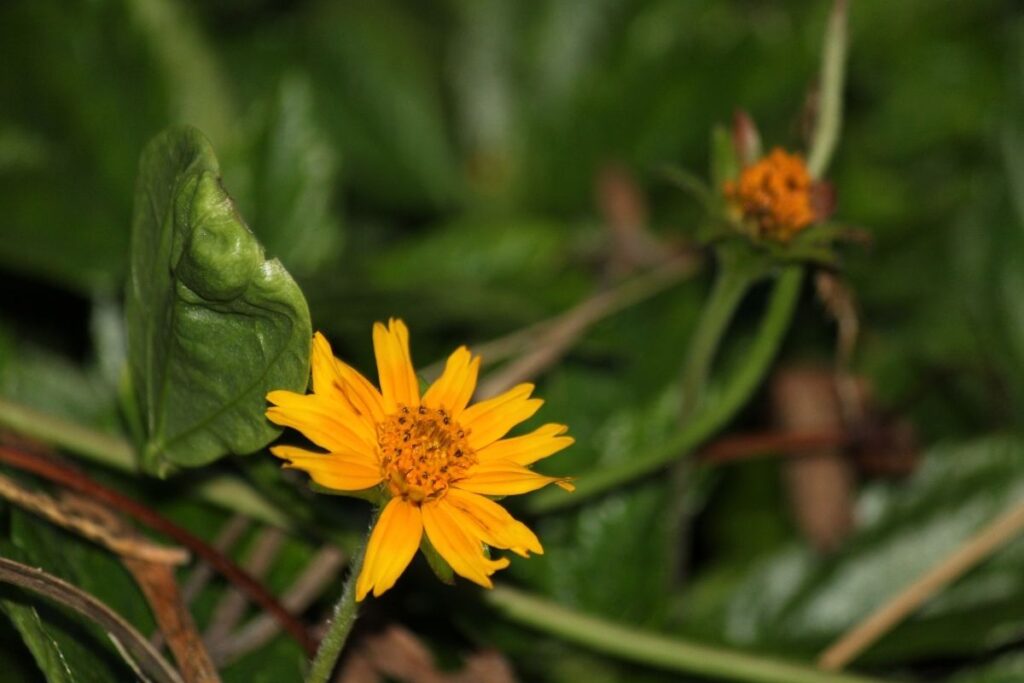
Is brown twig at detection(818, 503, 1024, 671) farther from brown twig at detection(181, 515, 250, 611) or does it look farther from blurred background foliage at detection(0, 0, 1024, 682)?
brown twig at detection(181, 515, 250, 611)

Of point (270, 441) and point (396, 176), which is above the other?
point (396, 176)

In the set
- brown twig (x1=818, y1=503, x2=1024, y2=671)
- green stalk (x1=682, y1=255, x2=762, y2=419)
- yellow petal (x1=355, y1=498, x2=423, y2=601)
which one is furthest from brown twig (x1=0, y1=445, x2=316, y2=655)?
brown twig (x1=818, y1=503, x2=1024, y2=671)

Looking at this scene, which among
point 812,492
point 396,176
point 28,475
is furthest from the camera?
point 396,176

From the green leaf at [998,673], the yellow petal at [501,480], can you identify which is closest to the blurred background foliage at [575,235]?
the green leaf at [998,673]

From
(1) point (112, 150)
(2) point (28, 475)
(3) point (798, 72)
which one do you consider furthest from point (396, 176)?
(2) point (28, 475)

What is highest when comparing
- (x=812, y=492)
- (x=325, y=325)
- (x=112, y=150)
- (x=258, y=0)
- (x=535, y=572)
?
(x=258, y=0)

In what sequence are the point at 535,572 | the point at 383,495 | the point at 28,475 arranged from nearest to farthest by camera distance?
the point at 383,495 → the point at 28,475 → the point at 535,572

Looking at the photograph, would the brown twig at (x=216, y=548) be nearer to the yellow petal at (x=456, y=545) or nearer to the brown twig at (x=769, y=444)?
the yellow petal at (x=456, y=545)

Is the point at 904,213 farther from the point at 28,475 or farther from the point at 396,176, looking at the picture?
the point at 28,475
